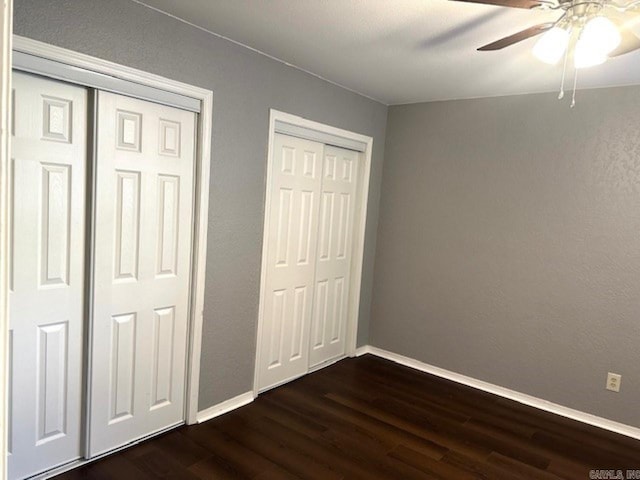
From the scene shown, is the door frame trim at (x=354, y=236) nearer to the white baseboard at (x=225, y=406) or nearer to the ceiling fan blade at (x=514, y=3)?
the white baseboard at (x=225, y=406)

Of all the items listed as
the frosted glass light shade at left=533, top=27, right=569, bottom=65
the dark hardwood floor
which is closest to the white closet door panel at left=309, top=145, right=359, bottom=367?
the dark hardwood floor

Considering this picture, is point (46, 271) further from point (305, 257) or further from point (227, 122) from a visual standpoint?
point (305, 257)

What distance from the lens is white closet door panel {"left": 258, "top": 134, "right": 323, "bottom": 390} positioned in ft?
10.0

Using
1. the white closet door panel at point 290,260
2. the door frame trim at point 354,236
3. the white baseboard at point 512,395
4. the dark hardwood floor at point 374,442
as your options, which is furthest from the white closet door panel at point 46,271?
the white baseboard at point 512,395

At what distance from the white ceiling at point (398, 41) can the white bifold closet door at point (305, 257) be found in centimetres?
65

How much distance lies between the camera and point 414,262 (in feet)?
12.3

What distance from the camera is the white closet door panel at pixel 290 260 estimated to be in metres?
3.06

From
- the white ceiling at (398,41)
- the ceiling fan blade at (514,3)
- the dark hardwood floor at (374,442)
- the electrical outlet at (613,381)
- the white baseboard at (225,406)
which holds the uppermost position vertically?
the white ceiling at (398,41)

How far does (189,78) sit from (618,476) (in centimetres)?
326

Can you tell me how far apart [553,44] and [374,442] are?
7.38 feet

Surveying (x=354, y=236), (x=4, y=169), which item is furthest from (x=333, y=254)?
(x=4, y=169)

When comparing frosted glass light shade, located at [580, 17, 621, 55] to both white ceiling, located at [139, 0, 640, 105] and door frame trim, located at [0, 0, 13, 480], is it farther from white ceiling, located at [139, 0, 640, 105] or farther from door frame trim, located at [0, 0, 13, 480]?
door frame trim, located at [0, 0, 13, 480]

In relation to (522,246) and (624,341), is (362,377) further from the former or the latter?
(624,341)

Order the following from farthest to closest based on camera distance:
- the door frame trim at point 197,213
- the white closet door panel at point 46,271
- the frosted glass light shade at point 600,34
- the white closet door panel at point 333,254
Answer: the white closet door panel at point 333,254 → the door frame trim at point 197,213 → the white closet door panel at point 46,271 → the frosted glass light shade at point 600,34
